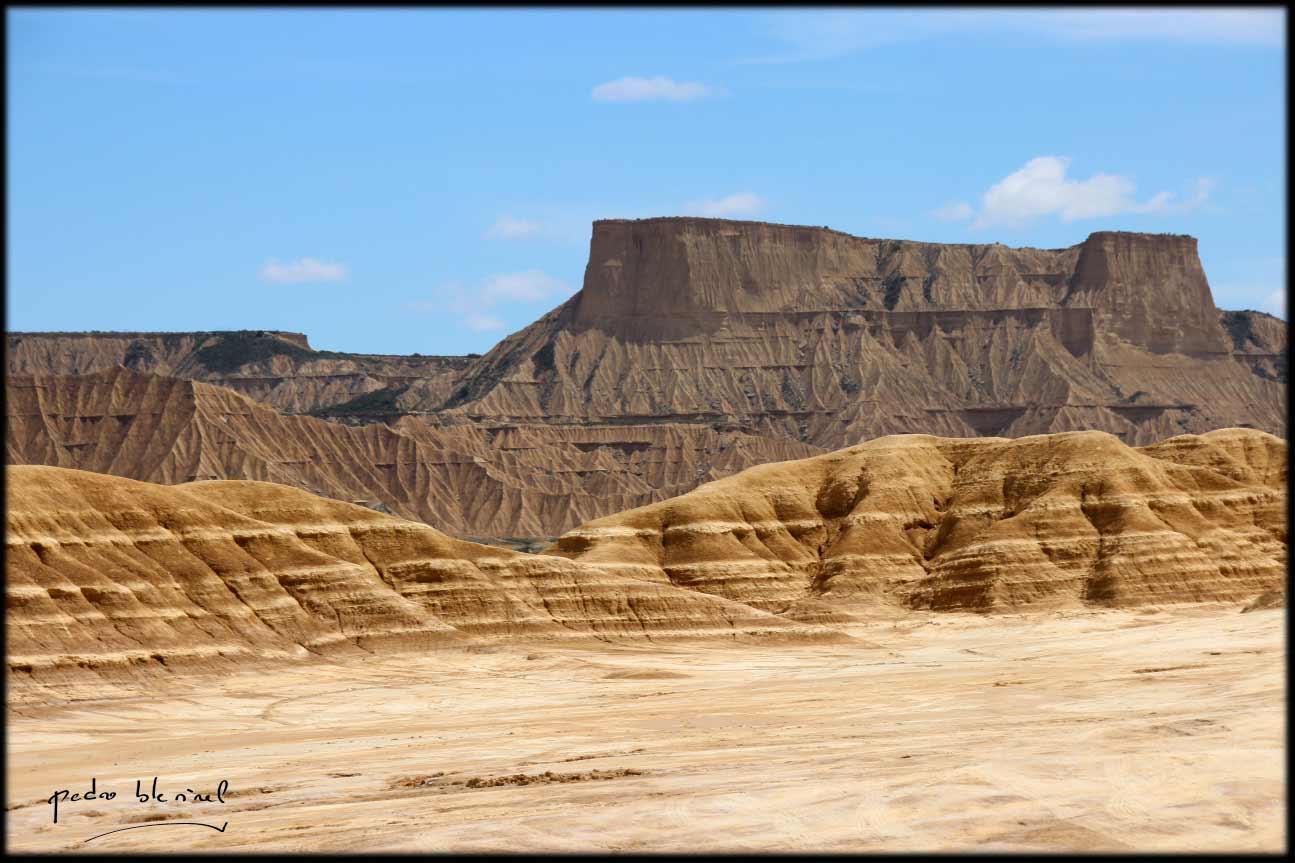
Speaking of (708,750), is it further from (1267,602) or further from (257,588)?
(1267,602)

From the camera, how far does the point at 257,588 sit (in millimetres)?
76250

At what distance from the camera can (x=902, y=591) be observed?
3952 inches

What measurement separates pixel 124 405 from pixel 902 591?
114 meters

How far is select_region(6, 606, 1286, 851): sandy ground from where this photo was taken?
112 feet

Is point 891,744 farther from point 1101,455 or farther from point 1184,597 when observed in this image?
point 1101,455

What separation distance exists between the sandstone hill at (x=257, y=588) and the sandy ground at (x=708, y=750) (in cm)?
254

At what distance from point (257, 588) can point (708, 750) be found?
33.8 meters

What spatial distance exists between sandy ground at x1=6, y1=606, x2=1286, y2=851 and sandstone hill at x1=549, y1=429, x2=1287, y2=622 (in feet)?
43.7

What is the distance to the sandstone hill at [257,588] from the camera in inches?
2650
